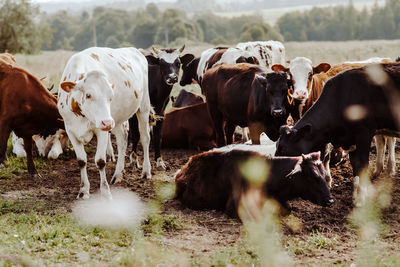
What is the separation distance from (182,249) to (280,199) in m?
1.60

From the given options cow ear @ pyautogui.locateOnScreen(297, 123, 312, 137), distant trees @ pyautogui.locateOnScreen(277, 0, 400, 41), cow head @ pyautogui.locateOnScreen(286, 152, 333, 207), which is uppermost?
cow ear @ pyautogui.locateOnScreen(297, 123, 312, 137)

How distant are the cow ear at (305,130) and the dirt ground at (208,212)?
0.97 meters

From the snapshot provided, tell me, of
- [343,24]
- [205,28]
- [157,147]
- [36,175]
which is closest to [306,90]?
[157,147]

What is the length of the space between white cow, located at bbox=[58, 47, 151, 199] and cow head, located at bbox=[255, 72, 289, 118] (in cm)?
217

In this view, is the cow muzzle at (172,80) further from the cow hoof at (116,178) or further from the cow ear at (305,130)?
the cow ear at (305,130)

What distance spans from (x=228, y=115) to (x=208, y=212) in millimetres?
2872

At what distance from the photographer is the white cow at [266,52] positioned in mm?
13484

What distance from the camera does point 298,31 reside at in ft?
291

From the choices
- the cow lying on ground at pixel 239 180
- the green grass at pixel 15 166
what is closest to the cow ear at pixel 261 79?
the cow lying on ground at pixel 239 180

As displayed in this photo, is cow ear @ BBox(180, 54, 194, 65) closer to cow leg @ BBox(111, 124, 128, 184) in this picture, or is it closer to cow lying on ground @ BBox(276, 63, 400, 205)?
cow leg @ BBox(111, 124, 128, 184)

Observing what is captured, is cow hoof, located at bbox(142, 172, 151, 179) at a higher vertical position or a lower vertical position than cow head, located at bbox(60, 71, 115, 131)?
lower

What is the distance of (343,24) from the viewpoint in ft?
276

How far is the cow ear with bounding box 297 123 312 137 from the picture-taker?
693 centimetres

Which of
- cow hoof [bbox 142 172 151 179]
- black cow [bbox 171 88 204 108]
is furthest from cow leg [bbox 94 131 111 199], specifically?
black cow [bbox 171 88 204 108]
